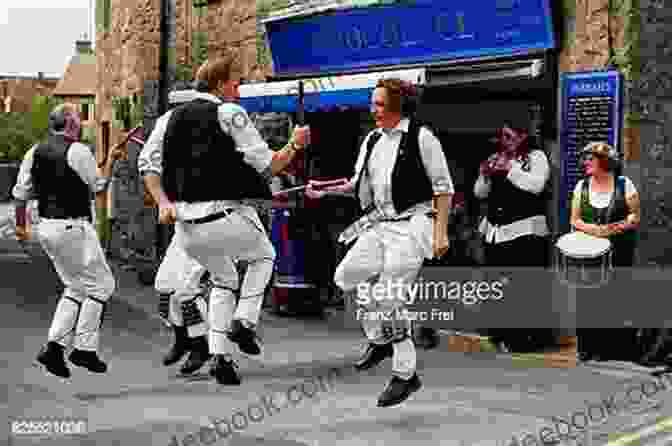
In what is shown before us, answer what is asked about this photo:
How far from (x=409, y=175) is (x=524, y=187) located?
368 cm

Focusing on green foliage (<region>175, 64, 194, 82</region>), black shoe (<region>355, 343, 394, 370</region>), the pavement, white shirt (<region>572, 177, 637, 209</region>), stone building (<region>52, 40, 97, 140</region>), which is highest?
green foliage (<region>175, 64, 194, 82</region>)

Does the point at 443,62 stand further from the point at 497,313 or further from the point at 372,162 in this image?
the point at 372,162

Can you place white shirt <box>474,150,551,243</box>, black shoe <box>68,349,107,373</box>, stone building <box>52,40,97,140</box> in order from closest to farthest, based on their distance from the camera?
black shoe <box>68,349,107,373</box> < white shirt <box>474,150,551,243</box> < stone building <box>52,40,97,140</box>

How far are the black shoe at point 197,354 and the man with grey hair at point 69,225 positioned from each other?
55cm

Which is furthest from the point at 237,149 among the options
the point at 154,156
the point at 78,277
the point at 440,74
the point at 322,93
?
the point at 322,93

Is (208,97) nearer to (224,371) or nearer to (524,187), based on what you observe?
(224,371)

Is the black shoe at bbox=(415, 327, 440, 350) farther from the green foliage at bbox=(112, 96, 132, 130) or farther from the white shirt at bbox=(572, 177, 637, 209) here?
the green foliage at bbox=(112, 96, 132, 130)

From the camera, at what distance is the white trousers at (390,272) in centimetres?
736

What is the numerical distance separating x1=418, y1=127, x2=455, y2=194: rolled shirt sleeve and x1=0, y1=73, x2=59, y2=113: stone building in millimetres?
107994

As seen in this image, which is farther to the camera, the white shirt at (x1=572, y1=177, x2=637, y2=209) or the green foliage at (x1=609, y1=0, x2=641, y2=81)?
the green foliage at (x1=609, y1=0, x2=641, y2=81)

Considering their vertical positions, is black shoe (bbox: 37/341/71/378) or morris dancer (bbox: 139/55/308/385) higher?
morris dancer (bbox: 139/55/308/385)

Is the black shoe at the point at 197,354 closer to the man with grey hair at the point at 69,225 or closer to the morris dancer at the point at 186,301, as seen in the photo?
the morris dancer at the point at 186,301

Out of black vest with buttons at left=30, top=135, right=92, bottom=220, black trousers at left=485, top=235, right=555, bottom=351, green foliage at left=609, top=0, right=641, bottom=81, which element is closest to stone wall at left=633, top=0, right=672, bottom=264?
green foliage at left=609, top=0, right=641, bottom=81

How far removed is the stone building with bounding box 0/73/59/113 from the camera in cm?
11412
